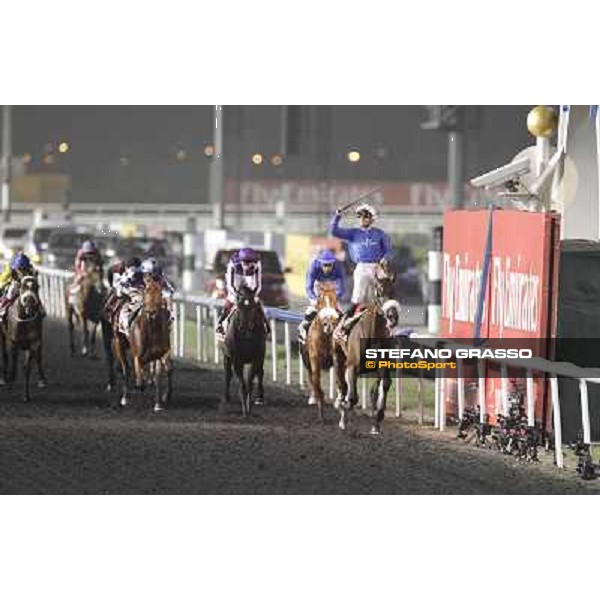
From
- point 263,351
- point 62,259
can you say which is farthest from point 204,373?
point 62,259

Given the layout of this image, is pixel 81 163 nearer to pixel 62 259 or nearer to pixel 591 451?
pixel 62 259

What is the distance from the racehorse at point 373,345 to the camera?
16.2m

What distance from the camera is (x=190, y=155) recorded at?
60844 millimetres

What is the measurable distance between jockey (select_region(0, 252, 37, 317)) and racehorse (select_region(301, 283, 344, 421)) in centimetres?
271

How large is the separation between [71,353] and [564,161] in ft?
19.2

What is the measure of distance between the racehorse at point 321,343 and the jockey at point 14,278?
2.71 metres

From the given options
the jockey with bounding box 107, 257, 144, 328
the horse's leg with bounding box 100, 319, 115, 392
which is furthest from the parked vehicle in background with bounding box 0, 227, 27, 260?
the jockey with bounding box 107, 257, 144, 328

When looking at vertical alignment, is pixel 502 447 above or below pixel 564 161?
below

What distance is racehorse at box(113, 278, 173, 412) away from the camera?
59.2 ft

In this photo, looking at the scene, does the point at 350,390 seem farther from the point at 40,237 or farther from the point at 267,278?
the point at 40,237

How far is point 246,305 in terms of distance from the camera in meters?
17.0

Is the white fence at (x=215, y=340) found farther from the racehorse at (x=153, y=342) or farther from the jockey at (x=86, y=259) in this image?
the jockey at (x=86, y=259)

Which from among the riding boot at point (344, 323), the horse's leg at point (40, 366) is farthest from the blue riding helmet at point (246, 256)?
the horse's leg at point (40, 366)

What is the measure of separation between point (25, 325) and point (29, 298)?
33 centimetres
